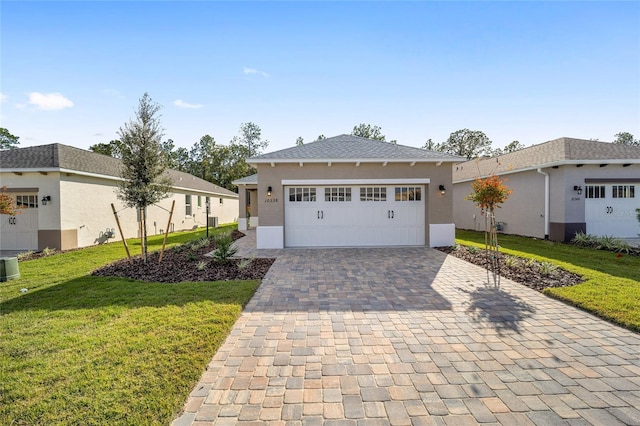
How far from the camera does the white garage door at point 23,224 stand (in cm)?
1147

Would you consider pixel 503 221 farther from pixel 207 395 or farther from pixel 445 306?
pixel 207 395

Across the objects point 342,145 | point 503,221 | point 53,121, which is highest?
point 53,121

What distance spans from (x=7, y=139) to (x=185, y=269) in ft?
182

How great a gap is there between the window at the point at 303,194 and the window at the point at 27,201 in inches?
420

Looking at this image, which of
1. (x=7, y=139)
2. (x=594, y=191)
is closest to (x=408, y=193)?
(x=594, y=191)

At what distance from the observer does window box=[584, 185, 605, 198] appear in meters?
12.3

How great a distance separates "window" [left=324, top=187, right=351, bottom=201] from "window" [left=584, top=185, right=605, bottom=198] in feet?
35.2

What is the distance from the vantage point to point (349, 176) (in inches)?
432

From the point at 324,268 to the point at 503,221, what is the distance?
502 inches

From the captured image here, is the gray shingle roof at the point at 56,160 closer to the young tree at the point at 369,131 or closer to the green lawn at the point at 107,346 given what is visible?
the green lawn at the point at 107,346

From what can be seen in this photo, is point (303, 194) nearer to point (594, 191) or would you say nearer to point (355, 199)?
point (355, 199)

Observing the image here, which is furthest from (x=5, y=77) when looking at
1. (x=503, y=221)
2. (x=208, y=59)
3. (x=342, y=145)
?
(x=503, y=221)

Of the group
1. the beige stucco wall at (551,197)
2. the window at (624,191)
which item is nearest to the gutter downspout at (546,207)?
the beige stucco wall at (551,197)

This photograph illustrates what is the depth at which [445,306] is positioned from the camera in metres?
5.03
